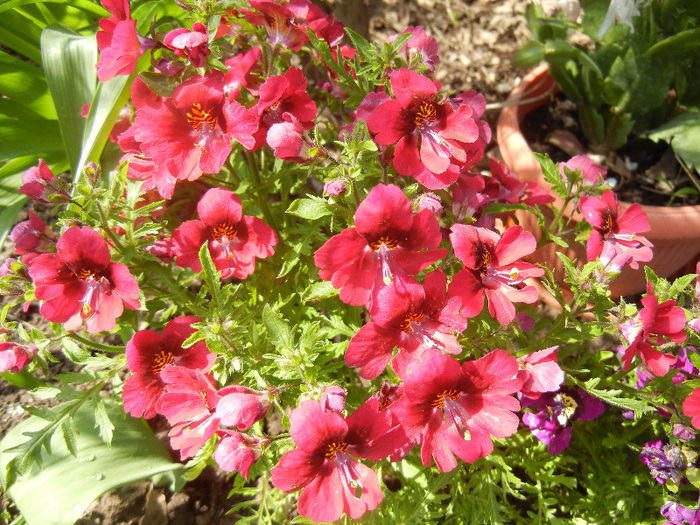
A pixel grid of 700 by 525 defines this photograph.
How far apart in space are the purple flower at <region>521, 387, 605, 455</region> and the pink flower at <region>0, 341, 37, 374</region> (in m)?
1.13

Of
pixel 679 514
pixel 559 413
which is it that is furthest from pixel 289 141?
pixel 679 514

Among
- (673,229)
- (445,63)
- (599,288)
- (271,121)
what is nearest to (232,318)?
(271,121)

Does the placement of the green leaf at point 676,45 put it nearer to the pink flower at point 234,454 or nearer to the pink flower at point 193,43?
the pink flower at point 193,43

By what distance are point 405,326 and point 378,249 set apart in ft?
0.50

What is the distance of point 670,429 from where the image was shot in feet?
4.21

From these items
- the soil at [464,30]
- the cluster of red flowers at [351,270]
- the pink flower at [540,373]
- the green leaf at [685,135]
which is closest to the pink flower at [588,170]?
the cluster of red flowers at [351,270]

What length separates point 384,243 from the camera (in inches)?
40.4

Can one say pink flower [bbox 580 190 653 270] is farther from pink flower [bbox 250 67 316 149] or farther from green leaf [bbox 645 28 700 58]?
green leaf [bbox 645 28 700 58]

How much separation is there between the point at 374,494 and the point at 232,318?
0.51 metres

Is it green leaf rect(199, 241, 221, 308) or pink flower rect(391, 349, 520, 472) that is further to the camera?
green leaf rect(199, 241, 221, 308)

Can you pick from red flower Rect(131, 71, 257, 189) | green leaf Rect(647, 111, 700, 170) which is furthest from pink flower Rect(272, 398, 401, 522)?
Result: green leaf Rect(647, 111, 700, 170)

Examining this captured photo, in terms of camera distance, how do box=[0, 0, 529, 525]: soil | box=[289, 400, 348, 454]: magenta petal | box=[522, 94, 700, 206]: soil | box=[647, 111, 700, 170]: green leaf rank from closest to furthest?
box=[289, 400, 348, 454]: magenta petal
box=[647, 111, 700, 170]: green leaf
box=[522, 94, 700, 206]: soil
box=[0, 0, 529, 525]: soil

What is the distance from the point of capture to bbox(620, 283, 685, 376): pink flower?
3.43 ft

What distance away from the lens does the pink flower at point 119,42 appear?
3.82ft
